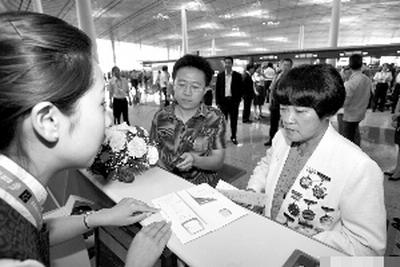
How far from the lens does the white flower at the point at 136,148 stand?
148 cm

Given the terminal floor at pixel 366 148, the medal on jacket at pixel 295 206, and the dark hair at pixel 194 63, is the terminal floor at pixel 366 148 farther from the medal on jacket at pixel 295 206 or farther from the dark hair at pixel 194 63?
the medal on jacket at pixel 295 206

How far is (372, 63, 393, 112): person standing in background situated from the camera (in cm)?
852

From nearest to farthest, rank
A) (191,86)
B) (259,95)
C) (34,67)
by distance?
(34,67) → (191,86) → (259,95)

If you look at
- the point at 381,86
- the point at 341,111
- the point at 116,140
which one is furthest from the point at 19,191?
the point at 381,86

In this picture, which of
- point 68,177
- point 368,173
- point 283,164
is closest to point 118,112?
point 68,177

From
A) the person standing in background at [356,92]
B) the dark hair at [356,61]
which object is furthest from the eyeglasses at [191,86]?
the dark hair at [356,61]

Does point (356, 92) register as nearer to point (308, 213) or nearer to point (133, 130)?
point (308, 213)

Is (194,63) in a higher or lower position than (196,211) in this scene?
higher

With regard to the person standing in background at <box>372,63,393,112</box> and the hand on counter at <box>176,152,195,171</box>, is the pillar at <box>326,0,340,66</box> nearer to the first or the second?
the person standing in background at <box>372,63,393,112</box>

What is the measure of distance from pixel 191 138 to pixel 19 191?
56.5 inches

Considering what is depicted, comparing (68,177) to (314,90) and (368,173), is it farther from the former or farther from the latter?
(368,173)

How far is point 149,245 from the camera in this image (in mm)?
908

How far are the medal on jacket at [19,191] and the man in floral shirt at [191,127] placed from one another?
129 cm

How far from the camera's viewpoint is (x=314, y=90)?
1283 millimetres
